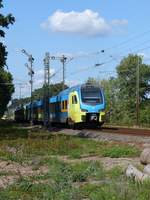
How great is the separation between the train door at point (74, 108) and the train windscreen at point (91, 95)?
573mm

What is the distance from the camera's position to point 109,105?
4414 inches

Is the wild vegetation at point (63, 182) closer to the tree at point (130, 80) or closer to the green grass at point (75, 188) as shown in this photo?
the green grass at point (75, 188)

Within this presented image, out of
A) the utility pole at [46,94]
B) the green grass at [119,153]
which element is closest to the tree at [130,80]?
the utility pole at [46,94]

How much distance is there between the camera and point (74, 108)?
43562 mm

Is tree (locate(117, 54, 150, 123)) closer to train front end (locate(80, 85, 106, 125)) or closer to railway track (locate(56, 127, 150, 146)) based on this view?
train front end (locate(80, 85, 106, 125))

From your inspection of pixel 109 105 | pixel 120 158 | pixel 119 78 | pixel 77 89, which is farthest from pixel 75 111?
pixel 119 78

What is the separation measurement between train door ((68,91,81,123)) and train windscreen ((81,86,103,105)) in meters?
0.57

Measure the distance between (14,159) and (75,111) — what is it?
24.9m

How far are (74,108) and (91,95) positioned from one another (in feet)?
5.23

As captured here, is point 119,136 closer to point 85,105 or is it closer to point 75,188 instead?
point 85,105

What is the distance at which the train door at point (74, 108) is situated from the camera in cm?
4288

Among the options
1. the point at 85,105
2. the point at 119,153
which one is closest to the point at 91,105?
the point at 85,105

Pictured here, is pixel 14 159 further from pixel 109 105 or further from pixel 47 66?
pixel 109 105

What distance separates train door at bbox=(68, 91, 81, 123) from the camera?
42875mm
